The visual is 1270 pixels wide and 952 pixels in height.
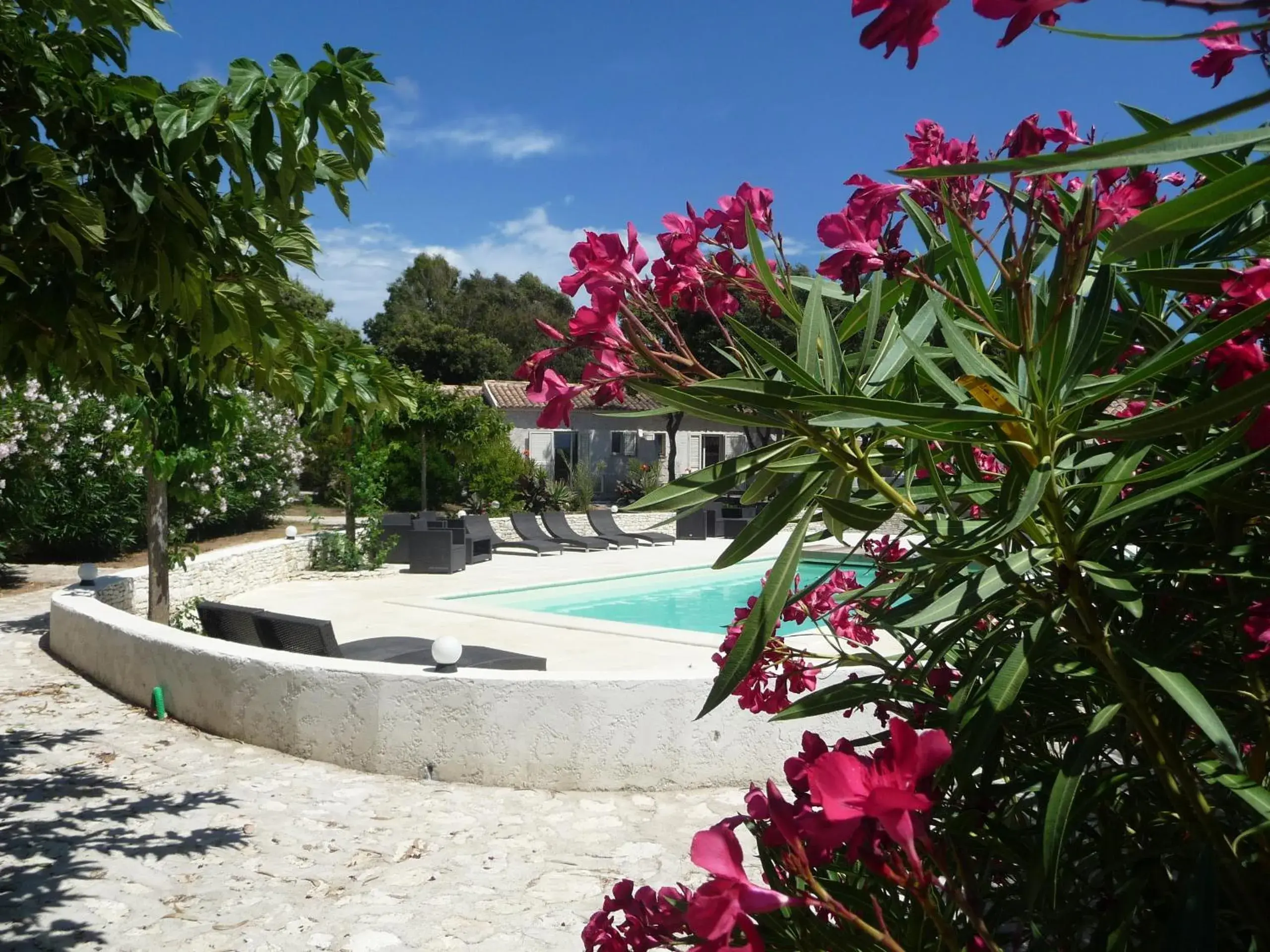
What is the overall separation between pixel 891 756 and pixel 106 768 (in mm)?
5428

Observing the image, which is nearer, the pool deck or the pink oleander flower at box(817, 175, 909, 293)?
the pink oleander flower at box(817, 175, 909, 293)

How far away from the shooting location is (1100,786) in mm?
1072

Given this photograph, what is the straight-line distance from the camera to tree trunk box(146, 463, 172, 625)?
Result: 26.0 ft

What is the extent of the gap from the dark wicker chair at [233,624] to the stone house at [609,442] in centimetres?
2433

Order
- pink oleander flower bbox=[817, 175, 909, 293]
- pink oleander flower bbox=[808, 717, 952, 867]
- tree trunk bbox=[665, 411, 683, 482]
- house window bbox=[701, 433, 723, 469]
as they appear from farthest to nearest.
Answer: house window bbox=[701, 433, 723, 469] < tree trunk bbox=[665, 411, 683, 482] < pink oleander flower bbox=[817, 175, 909, 293] < pink oleander flower bbox=[808, 717, 952, 867]

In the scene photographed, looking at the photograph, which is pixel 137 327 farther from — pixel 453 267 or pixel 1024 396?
pixel 453 267

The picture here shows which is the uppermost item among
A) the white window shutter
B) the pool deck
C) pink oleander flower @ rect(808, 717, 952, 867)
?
the white window shutter

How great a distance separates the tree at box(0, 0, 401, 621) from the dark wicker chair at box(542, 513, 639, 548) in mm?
14035

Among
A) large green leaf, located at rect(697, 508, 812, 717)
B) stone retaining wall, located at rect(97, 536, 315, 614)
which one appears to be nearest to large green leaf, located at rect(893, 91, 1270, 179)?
large green leaf, located at rect(697, 508, 812, 717)

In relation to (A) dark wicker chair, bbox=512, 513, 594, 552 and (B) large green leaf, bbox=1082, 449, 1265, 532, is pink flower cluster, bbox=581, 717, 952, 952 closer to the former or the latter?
(B) large green leaf, bbox=1082, 449, 1265, 532

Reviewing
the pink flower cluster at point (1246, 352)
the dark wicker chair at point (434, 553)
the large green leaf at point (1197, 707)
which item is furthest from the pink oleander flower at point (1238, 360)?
A: the dark wicker chair at point (434, 553)

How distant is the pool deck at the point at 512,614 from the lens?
834 centimetres

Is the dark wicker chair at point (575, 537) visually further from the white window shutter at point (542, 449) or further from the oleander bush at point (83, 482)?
the white window shutter at point (542, 449)

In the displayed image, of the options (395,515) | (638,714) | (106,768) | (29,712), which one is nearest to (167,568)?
(29,712)
